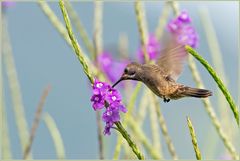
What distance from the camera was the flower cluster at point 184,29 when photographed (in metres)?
2.74

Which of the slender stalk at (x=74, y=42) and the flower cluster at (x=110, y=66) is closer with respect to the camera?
the slender stalk at (x=74, y=42)

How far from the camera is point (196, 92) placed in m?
1.96

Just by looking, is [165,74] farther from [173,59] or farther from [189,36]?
[189,36]

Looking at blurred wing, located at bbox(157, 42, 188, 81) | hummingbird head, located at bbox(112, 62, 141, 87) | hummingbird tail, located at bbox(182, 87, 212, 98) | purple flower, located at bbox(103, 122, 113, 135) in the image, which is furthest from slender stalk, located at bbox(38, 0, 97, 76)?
purple flower, located at bbox(103, 122, 113, 135)

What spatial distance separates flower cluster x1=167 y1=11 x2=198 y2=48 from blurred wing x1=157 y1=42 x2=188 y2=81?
29 cm

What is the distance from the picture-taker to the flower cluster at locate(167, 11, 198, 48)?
274 cm

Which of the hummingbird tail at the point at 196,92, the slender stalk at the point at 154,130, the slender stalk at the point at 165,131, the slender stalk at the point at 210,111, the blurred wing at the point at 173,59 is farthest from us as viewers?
the slender stalk at the point at 154,130

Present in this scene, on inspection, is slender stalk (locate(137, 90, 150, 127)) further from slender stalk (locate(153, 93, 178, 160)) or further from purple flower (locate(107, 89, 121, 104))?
purple flower (locate(107, 89, 121, 104))

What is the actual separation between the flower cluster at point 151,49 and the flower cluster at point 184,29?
1.57 feet

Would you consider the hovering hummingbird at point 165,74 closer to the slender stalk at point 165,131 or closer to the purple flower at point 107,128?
the purple flower at point 107,128

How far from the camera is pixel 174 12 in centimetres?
301

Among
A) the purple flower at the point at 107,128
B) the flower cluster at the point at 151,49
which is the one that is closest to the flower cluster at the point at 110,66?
the flower cluster at the point at 151,49

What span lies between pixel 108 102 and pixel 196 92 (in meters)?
0.49

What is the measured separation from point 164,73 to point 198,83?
769 millimetres
